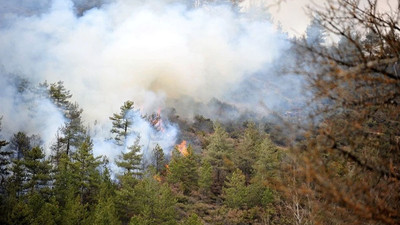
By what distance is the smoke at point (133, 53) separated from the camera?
54.3 meters

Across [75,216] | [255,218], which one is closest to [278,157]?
[255,218]

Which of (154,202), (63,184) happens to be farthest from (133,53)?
(154,202)

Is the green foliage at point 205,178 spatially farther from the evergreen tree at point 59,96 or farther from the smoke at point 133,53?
the evergreen tree at point 59,96

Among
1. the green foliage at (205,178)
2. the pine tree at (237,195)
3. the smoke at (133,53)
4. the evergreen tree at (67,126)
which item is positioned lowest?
the pine tree at (237,195)

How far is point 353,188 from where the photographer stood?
2.74 m

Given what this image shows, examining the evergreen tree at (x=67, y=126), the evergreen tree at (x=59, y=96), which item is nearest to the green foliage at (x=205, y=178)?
the evergreen tree at (x=67, y=126)

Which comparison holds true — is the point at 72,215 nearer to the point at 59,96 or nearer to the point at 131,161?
the point at 131,161

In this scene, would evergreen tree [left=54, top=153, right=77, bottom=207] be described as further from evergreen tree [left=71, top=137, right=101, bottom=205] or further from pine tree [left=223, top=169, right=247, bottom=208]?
pine tree [left=223, top=169, right=247, bottom=208]

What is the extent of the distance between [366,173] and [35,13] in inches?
3085

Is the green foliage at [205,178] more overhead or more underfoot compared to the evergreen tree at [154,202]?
more overhead

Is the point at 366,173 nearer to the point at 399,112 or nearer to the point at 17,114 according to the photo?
the point at 399,112

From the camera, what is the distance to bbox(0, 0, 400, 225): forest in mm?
2982

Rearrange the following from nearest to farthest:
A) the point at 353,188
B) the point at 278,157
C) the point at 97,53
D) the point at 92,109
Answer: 1. the point at 353,188
2. the point at 278,157
3. the point at 92,109
4. the point at 97,53

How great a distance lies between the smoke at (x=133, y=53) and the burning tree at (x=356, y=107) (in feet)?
125
